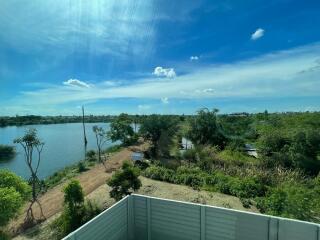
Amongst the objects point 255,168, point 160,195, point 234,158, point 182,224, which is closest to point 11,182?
point 182,224

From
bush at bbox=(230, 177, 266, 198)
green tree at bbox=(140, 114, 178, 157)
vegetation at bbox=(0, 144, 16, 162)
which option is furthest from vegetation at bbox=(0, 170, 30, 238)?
vegetation at bbox=(0, 144, 16, 162)

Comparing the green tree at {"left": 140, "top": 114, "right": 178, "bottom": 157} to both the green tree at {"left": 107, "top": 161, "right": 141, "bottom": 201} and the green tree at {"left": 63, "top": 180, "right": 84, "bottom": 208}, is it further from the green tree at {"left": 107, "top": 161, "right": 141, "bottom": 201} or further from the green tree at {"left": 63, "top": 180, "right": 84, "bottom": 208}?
the green tree at {"left": 63, "top": 180, "right": 84, "bottom": 208}

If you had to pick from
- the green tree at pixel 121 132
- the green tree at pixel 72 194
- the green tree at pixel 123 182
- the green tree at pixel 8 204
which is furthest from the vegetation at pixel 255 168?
the green tree at pixel 121 132

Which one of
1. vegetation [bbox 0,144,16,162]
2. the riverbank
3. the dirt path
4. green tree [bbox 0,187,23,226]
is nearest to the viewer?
green tree [bbox 0,187,23,226]

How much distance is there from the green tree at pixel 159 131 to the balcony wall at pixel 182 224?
11.4 meters

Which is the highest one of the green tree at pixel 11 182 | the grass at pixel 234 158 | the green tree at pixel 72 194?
the green tree at pixel 11 182

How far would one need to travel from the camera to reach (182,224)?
582cm

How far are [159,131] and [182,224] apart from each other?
518 inches

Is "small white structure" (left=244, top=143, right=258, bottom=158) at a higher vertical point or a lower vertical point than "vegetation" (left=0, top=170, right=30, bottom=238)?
lower

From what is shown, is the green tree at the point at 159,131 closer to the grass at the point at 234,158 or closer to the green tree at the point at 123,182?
the grass at the point at 234,158

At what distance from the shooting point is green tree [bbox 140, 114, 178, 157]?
17719 millimetres

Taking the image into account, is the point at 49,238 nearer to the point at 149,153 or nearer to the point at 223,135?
the point at 149,153

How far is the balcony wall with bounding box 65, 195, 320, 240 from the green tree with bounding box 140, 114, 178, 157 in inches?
447

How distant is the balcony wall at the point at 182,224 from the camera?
4.93 meters
